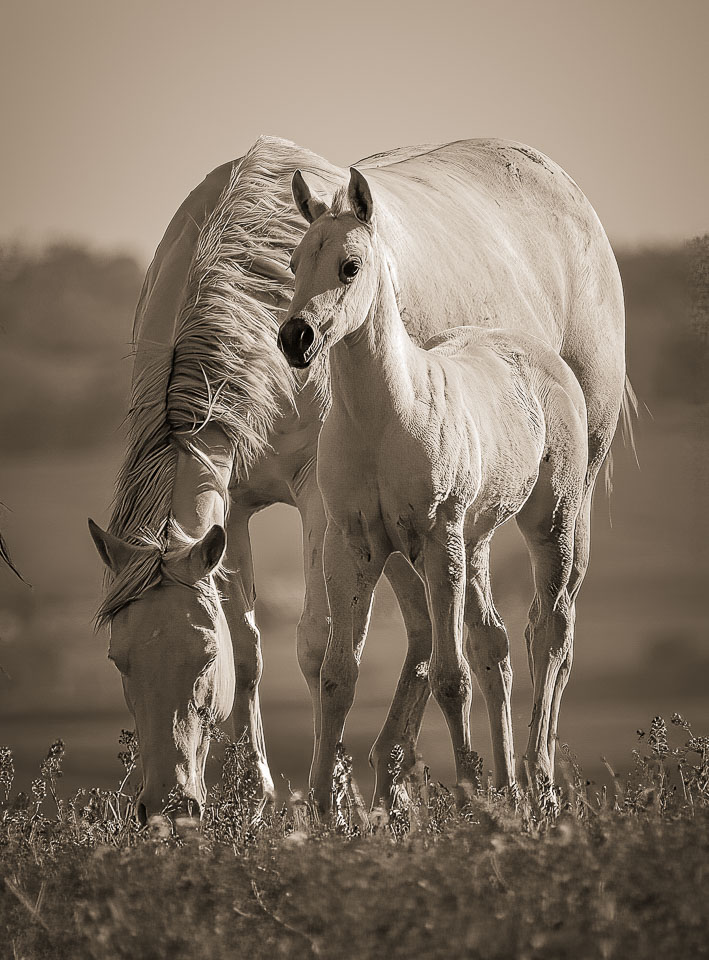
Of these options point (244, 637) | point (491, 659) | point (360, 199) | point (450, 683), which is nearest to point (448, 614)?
point (450, 683)

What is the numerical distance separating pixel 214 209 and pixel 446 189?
2359mm

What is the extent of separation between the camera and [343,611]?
6.37 metres

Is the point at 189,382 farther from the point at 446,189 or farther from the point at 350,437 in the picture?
the point at 446,189

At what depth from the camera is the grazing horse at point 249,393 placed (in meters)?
6.74

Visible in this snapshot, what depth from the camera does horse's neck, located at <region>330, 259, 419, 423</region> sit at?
6.17 meters

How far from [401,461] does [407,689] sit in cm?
141

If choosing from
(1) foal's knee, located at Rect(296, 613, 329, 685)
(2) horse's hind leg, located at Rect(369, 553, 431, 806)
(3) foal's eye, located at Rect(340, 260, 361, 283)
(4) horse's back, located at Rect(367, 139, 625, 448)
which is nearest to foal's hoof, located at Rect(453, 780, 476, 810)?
(2) horse's hind leg, located at Rect(369, 553, 431, 806)

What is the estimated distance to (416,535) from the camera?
20.4 ft

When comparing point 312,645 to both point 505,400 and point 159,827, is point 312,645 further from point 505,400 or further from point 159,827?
point 159,827

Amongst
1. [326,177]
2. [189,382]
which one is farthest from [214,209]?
[189,382]

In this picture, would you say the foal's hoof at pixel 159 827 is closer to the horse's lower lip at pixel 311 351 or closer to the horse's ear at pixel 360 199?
the horse's lower lip at pixel 311 351

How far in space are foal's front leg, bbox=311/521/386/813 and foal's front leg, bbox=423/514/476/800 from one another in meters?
0.29

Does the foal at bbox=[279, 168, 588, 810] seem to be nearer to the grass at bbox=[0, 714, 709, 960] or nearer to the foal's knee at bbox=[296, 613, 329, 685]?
the grass at bbox=[0, 714, 709, 960]

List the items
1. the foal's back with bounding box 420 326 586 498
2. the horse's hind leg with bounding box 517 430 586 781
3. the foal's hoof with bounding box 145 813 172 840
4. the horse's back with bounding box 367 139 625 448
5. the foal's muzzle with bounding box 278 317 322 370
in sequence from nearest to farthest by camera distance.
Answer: the foal's muzzle with bounding box 278 317 322 370 < the foal's hoof with bounding box 145 813 172 840 < the foal's back with bounding box 420 326 586 498 < the horse's hind leg with bounding box 517 430 586 781 < the horse's back with bounding box 367 139 625 448
